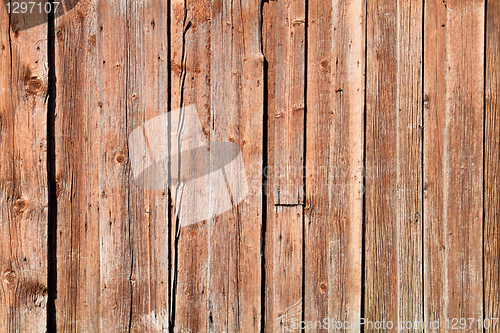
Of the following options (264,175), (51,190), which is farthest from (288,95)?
(51,190)

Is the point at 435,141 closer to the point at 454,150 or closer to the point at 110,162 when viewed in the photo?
the point at 454,150

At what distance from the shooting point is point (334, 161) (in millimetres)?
1565

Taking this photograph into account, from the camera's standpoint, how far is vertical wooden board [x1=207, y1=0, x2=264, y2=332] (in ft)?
5.15

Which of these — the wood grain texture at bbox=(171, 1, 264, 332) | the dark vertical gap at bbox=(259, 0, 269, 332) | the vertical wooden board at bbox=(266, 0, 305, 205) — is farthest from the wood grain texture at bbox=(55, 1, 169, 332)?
the vertical wooden board at bbox=(266, 0, 305, 205)

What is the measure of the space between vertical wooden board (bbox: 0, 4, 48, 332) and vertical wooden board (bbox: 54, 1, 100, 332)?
0.08 meters

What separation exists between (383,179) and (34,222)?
1937 mm

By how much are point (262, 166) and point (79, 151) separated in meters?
1.02

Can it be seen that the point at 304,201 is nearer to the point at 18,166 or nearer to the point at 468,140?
the point at 468,140

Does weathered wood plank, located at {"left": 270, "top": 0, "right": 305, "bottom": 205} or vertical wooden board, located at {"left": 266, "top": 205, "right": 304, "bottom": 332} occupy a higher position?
weathered wood plank, located at {"left": 270, "top": 0, "right": 305, "bottom": 205}

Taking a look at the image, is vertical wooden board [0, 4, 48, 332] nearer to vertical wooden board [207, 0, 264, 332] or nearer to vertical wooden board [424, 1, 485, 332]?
vertical wooden board [207, 0, 264, 332]

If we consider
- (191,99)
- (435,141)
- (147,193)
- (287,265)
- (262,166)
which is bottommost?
(287,265)

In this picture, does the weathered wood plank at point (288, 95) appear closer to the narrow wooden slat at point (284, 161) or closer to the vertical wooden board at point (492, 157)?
the narrow wooden slat at point (284, 161)

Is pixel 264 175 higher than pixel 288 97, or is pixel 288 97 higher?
pixel 288 97

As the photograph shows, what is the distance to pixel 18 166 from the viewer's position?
1568mm
